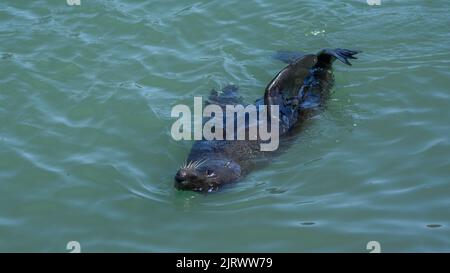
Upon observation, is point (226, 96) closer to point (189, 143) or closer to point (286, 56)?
point (189, 143)

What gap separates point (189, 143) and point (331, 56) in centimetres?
224

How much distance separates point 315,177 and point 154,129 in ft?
6.90

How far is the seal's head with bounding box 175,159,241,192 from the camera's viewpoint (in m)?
6.61

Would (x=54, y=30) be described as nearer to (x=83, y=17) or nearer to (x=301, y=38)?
(x=83, y=17)

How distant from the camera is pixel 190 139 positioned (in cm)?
784

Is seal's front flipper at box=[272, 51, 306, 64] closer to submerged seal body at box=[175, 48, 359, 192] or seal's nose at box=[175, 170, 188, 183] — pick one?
submerged seal body at box=[175, 48, 359, 192]

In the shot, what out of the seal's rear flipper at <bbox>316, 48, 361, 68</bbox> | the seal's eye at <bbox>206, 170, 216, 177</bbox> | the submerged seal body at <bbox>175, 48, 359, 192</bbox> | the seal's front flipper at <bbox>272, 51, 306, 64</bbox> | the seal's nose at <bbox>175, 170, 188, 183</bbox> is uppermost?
the seal's front flipper at <bbox>272, 51, 306, 64</bbox>

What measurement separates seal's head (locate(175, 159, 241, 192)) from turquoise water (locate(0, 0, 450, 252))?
0.44 ft

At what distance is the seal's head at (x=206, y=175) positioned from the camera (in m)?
6.61

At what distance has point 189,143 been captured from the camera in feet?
25.5

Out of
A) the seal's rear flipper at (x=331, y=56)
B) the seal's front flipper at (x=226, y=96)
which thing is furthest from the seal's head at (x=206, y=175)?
the seal's rear flipper at (x=331, y=56)

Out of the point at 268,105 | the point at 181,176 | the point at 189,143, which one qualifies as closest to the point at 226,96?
the point at 268,105

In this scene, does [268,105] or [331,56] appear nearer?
[268,105]

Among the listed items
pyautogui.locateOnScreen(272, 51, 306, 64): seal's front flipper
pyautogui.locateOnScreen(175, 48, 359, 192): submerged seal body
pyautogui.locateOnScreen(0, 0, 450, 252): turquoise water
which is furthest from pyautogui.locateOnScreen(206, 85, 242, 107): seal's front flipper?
pyautogui.locateOnScreen(272, 51, 306, 64): seal's front flipper
